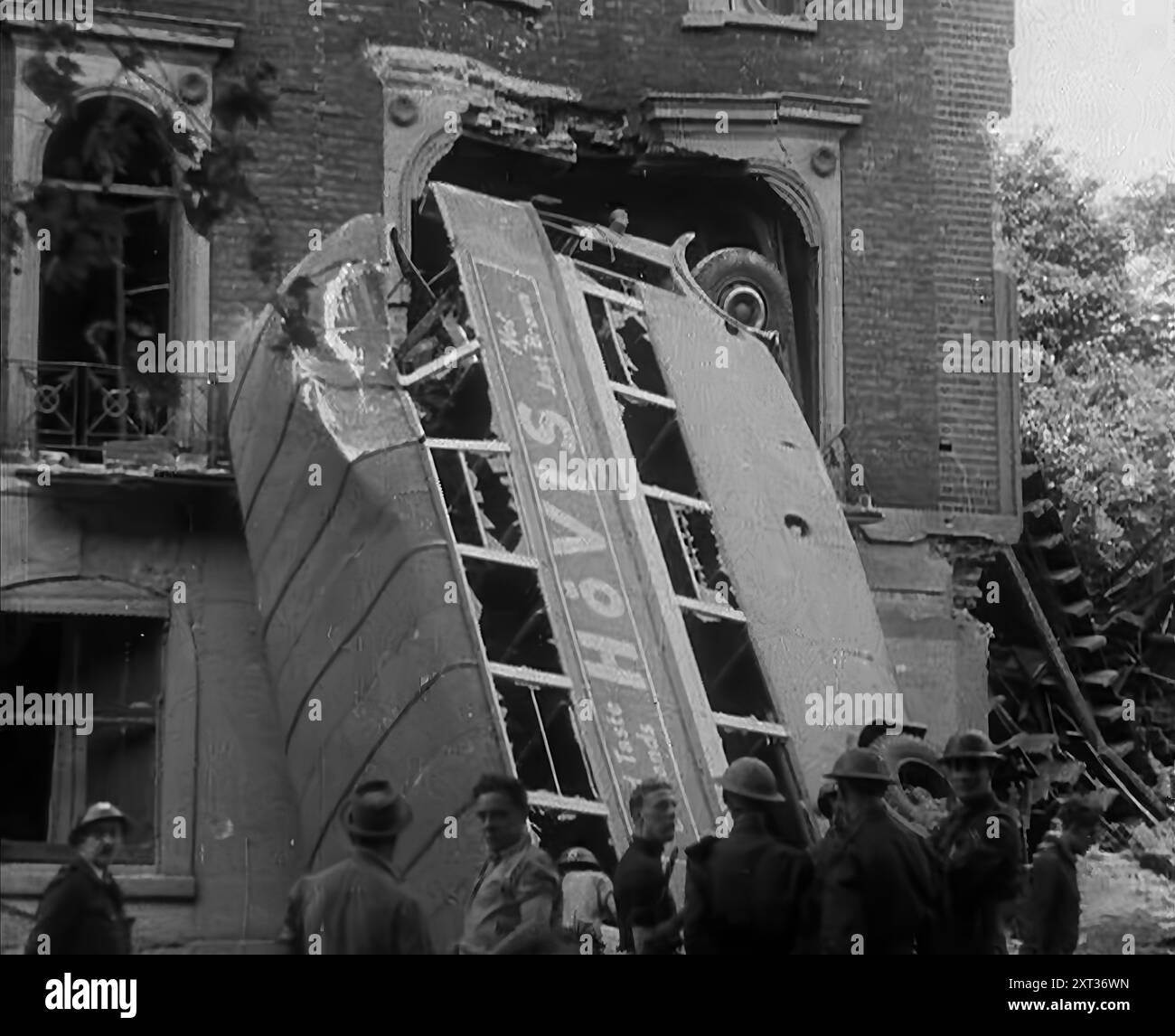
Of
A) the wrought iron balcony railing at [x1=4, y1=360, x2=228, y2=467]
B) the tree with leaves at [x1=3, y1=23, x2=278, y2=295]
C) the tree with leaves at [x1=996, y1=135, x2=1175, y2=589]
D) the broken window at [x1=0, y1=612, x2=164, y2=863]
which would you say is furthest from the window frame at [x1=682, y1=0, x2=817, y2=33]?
the broken window at [x1=0, y1=612, x2=164, y2=863]

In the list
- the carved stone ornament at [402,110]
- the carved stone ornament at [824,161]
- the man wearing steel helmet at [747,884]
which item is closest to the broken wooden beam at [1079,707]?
the carved stone ornament at [824,161]

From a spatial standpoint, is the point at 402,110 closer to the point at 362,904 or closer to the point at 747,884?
the point at 747,884

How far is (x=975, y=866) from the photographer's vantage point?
312 inches

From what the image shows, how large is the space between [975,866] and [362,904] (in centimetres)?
187

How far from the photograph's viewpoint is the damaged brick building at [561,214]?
9.59m

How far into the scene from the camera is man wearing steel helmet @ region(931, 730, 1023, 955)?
7926mm

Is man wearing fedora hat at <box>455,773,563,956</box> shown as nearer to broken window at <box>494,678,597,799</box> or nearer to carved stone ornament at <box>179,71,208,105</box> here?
broken window at <box>494,678,597,799</box>

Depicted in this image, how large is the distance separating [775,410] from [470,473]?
4.38 ft

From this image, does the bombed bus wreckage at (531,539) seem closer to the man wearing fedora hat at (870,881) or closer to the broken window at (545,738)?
the broken window at (545,738)

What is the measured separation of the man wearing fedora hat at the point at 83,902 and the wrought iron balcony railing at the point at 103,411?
2203 mm

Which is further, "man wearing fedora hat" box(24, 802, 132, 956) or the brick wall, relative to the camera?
the brick wall

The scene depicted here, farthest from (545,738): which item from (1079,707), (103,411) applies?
(1079,707)

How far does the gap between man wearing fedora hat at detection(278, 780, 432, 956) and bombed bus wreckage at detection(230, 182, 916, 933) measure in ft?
4.43
